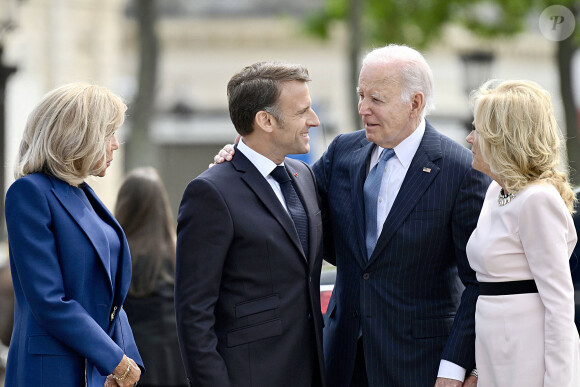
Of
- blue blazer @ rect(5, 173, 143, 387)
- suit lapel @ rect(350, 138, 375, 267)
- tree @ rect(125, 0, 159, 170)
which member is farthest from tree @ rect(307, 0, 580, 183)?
blue blazer @ rect(5, 173, 143, 387)

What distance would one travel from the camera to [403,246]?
4062 millimetres

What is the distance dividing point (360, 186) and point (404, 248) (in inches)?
14.4

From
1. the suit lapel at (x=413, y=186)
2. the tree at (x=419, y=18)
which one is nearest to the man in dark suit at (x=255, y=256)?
the suit lapel at (x=413, y=186)

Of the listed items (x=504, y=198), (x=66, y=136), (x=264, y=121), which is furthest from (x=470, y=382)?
(x=66, y=136)

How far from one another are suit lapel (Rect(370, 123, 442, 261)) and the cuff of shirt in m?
0.51

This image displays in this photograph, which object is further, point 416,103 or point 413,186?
point 416,103

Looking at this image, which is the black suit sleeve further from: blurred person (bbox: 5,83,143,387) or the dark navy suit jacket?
blurred person (bbox: 5,83,143,387)

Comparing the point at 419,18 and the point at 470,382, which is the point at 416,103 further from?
the point at 419,18

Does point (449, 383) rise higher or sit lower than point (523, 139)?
lower

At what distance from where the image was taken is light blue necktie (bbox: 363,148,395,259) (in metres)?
4.17

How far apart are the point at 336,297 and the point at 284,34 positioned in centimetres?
3433

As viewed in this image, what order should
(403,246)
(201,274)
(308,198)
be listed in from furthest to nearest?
(308,198)
(403,246)
(201,274)

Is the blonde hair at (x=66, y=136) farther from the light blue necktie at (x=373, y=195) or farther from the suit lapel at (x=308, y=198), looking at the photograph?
the light blue necktie at (x=373, y=195)

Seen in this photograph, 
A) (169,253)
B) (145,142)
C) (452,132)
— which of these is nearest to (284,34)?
(452,132)
